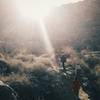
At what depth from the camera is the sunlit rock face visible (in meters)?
48.4

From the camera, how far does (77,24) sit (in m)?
62.2

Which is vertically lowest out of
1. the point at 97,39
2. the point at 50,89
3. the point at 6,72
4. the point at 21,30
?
the point at 50,89

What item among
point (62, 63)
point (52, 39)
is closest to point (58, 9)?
point (52, 39)

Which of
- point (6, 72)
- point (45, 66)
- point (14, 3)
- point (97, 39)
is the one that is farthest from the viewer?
point (14, 3)

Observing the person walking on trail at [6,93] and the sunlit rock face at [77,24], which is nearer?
the person walking on trail at [6,93]

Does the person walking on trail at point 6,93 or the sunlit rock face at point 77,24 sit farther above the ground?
the sunlit rock face at point 77,24

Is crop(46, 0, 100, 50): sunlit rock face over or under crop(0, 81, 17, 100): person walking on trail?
over

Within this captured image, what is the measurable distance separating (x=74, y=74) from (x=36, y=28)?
36.4 meters

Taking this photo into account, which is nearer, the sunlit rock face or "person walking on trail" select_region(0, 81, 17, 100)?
"person walking on trail" select_region(0, 81, 17, 100)

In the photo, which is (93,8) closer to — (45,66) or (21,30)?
(21,30)

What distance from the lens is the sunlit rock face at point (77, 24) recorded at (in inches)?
1905

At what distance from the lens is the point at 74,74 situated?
24.2 metres

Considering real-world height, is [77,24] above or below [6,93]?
above

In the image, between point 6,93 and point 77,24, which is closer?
point 6,93
